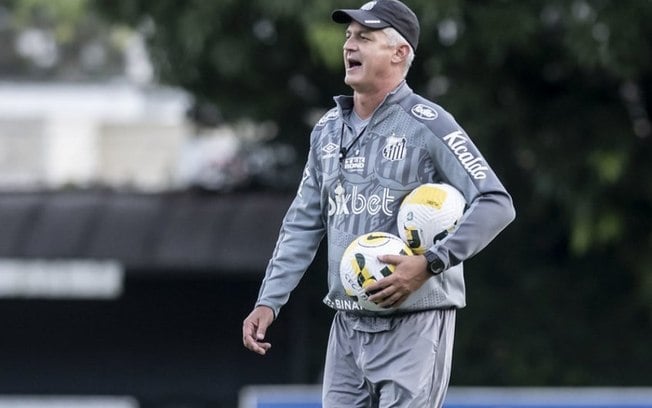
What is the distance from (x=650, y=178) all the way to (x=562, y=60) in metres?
1.05

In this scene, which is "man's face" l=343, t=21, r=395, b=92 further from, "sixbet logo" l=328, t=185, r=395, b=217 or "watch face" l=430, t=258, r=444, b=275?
"watch face" l=430, t=258, r=444, b=275

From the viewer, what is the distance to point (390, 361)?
5.62 metres

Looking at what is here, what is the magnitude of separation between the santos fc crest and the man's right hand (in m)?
0.70

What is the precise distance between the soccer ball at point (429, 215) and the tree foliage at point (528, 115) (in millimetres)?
5119

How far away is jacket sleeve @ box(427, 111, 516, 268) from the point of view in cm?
535


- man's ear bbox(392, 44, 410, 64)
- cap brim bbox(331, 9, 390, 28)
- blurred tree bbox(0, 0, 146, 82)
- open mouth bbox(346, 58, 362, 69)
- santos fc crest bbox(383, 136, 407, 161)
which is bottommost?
blurred tree bbox(0, 0, 146, 82)

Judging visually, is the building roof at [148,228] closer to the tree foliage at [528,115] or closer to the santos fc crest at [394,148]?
the tree foliage at [528,115]

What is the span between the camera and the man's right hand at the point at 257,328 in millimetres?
5652

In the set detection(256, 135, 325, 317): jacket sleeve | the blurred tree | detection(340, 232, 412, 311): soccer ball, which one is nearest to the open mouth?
detection(256, 135, 325, 317): jacket sleeve

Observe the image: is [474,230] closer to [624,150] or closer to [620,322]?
[624,150]

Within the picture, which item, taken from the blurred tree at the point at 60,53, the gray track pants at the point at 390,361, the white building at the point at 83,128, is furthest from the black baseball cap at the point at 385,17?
the blurred tree at the point at 60,53

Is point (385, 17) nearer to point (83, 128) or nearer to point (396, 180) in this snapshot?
point (396, 180)

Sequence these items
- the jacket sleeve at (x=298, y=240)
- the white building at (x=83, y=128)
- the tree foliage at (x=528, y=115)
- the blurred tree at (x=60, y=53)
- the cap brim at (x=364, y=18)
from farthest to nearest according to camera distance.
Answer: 1. the blurred tree at (x=60, y=53)
2. the white building at (x=83, y=128)
3. the tree foliage at (x=528, y=115)
4. the jacket sleeve at (x=298, y=240)
5. the cap brim at (x=364, y=18)

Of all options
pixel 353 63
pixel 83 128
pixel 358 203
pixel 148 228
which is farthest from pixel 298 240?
pixel 83 128
